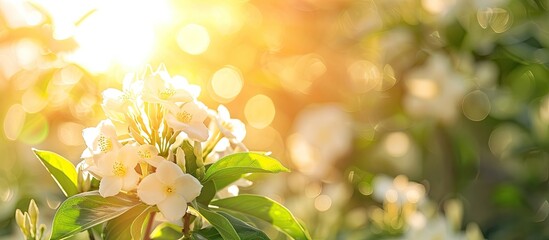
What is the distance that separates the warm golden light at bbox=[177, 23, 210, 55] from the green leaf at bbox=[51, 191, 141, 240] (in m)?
1.59

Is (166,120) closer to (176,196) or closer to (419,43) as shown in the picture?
(176,196)

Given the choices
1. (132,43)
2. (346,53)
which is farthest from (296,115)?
(132,43)

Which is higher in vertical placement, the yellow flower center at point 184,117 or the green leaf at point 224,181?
the yellow flower center at point 184,117

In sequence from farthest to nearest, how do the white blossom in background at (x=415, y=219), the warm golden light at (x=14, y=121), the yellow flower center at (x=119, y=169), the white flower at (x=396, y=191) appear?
1. the warm golden light at (x=14, y=121)
2. the white flower at (x=396, y=191)
3. the white blossom in background at (x=415, y=219)
4. the yellow flower center at (x=119, y=169)

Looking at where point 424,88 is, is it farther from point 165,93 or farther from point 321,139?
point 165,93

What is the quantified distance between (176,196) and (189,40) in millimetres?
1703

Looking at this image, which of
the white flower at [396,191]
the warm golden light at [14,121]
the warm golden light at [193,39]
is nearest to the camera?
the white flower at [396,191]

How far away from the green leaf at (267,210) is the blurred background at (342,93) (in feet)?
2.44

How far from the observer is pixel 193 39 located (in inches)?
104

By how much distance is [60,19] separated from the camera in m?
1.85

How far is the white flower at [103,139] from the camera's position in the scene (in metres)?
0.99

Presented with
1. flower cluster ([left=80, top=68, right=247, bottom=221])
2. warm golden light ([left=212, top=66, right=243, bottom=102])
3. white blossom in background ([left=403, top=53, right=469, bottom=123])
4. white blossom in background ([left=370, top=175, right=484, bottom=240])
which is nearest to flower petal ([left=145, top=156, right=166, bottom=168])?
flower cluster ([left=80, top=68, right=247, bottom=221])

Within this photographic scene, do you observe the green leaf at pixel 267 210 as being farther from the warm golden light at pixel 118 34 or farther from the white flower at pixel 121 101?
the warm golden light at pixel 118 34

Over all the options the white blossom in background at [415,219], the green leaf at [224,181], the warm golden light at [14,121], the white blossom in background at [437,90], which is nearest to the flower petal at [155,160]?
the green leaf at [224,181]
